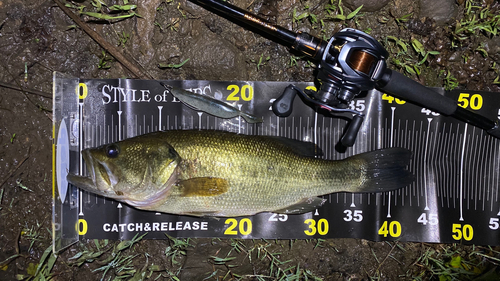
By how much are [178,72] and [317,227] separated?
2.16 metres

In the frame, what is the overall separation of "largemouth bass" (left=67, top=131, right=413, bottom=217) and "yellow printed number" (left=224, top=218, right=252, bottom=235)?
0.29 meters

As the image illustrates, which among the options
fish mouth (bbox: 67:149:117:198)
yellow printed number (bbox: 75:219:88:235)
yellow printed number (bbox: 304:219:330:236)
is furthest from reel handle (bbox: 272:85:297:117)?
yellow printed number (bbox: 75:219:88:235)

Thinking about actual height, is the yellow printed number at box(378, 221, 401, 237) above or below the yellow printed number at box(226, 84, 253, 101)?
below

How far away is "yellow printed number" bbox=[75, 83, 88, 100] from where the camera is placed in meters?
3.10

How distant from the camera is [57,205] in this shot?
9.80 feet

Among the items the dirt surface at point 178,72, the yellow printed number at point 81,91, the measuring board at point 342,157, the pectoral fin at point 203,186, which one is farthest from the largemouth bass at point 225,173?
the yellow printed number at point 81,91

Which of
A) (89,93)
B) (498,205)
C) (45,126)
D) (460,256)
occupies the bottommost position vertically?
(460,256)

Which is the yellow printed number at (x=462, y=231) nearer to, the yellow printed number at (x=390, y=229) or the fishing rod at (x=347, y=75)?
the yellow printed number at (x=390, y=229)

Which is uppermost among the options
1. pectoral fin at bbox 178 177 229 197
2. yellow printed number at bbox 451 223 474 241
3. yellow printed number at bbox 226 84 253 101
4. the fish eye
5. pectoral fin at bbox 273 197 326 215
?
yellow printed number at bbox 226 84 253 101

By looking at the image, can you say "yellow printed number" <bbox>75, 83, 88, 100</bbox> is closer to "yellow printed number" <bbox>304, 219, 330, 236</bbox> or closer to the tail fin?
"yellow printed number" <bbox>304, 219, 330, 236</bbox>

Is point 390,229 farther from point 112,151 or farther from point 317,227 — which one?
point 112,151

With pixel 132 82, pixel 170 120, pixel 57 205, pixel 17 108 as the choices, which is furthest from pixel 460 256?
pixel 17 108

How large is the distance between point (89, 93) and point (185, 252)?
1884 millimetres

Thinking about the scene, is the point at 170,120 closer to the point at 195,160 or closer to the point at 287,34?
the point at 195,160
